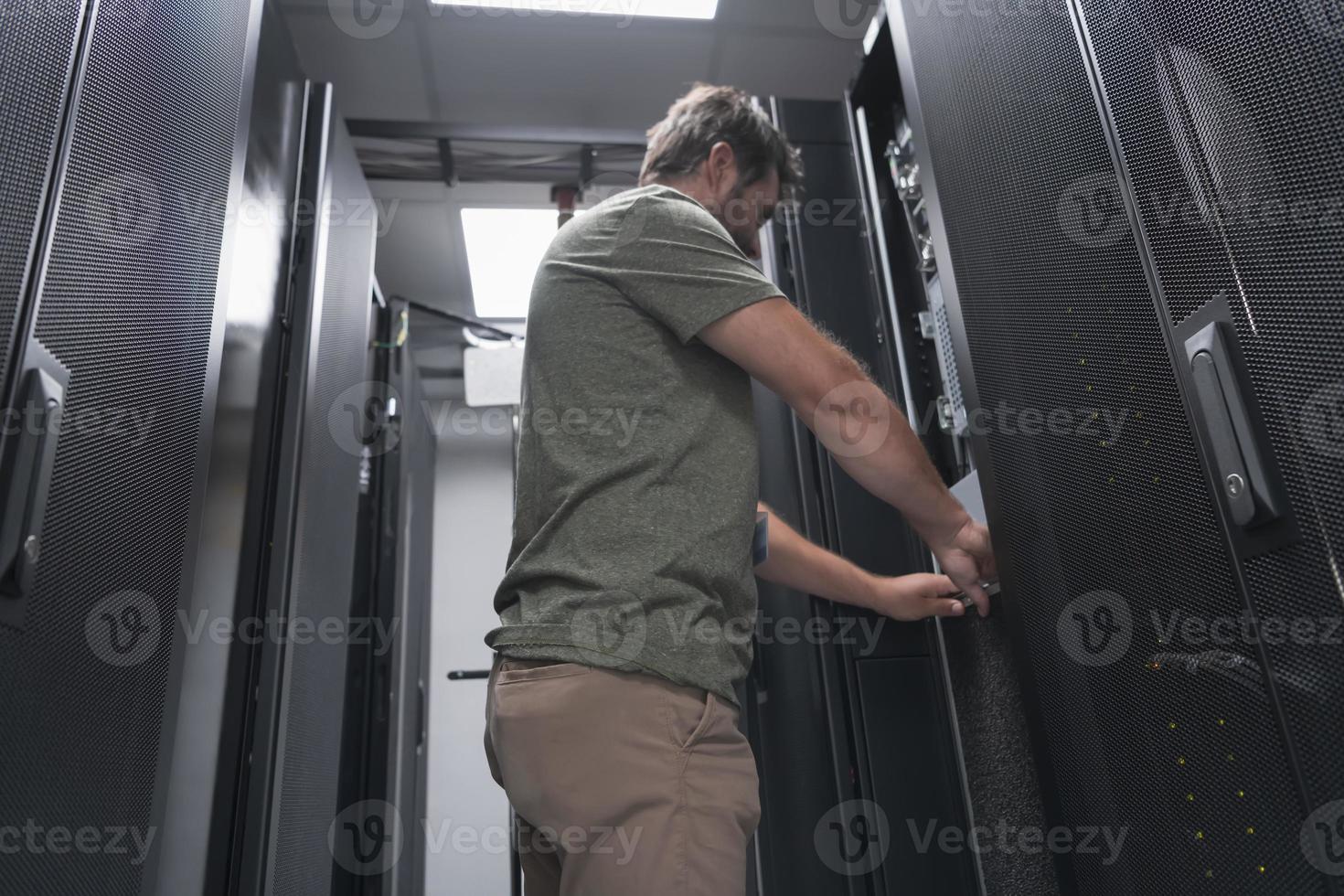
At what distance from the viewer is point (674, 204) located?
104cm

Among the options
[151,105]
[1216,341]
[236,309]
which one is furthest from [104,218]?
[1216,341]

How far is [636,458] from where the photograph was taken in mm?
933

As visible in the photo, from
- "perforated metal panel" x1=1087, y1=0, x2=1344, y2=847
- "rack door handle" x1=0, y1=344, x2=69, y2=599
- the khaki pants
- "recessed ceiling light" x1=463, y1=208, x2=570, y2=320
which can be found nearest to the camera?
"perforated metal panel" x1=1087, y1=0, x2=1344, y2=847

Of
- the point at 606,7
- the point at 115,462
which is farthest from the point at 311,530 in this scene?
the point at 606,7

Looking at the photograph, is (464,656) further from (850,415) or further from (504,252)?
(850,415)

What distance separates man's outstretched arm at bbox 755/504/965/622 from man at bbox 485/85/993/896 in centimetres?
18

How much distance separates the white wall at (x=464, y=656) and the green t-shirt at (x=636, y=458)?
9.52ft

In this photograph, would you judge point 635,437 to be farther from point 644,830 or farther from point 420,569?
point 420,569

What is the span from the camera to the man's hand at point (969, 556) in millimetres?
1120

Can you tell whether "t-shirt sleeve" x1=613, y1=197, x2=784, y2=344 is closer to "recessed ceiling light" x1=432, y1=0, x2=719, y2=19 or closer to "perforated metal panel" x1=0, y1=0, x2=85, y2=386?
"perforated metal panel" x1=0, y1=0, x2=85, y2=386

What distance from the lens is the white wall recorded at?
12.3ft

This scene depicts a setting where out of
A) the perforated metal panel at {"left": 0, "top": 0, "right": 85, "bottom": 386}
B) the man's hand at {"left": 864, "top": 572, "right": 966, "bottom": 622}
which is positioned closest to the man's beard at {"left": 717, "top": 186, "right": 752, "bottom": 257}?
the man's hand at {"left": 864, "top": 572, "right": 966, "bottom": 622}

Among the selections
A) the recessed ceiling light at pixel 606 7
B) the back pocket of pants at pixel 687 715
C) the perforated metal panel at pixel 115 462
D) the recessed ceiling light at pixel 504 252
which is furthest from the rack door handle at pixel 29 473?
the recessed ceiling light at pixel 504 252

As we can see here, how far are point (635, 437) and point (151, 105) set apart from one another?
597 millimetres
